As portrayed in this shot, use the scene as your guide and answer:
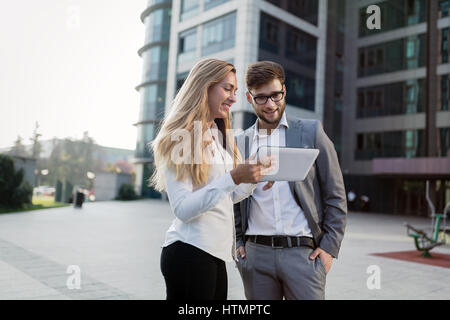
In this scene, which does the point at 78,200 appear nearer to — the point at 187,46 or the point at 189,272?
the point at 187,46

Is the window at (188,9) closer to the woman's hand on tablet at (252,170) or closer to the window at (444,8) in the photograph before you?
the window at (444,8)

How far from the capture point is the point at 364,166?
3581 cm

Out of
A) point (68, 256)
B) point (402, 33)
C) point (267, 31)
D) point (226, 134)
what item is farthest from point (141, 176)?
point (226, 134)

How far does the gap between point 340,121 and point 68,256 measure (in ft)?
108

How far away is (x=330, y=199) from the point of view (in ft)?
8.11

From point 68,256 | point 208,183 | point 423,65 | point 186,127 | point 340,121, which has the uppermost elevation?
point 423,65

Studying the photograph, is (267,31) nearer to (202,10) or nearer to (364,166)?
(202,10)

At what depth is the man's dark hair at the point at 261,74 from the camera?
245 centimetres

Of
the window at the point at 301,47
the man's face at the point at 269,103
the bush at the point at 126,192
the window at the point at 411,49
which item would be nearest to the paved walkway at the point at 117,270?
the man's face at the point at 269,103

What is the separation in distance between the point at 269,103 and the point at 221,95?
43 centimetres

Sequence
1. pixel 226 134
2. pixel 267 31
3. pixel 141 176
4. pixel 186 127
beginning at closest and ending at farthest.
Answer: pixel 186 127, pixel 226 134, pixel 267 31, pixel 141 176

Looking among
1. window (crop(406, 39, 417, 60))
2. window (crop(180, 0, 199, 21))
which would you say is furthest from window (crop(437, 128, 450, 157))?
window (crop(180, 0, 199, 21))

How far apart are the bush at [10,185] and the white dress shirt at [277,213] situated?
1854 centimetres

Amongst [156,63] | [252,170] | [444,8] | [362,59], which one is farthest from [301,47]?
[252,170]
